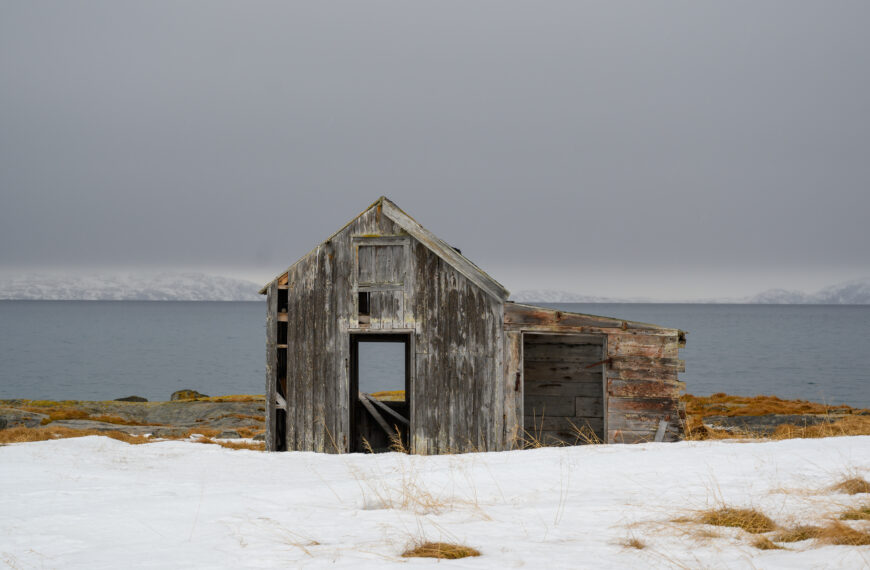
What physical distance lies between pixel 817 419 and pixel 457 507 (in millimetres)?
24281

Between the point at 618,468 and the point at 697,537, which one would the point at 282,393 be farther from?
the point at 697,537

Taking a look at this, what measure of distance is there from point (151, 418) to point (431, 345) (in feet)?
93.7

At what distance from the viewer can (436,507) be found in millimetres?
6715

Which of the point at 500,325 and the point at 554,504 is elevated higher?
the point at 500,325

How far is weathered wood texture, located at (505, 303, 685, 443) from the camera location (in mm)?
14062

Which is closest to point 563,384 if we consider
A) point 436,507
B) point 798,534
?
point 436,507

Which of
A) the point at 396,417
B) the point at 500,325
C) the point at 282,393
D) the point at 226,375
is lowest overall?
the point at 226,375

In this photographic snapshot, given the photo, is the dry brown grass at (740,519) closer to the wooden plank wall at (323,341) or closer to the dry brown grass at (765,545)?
the dry brown grass at (765,545)

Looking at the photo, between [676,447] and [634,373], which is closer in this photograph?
[676,447]

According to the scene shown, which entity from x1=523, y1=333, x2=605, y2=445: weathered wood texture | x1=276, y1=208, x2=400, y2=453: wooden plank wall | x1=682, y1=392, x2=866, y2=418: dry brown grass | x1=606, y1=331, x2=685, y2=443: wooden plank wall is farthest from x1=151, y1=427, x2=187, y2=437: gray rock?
x1=682, y1=392, x2=866, y2=418: dry brown grass

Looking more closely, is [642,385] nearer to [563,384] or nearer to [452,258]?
[563,384]

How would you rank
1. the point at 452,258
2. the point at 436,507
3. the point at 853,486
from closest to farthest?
the point at 436,507, the point at 853,486, the point at 452,258

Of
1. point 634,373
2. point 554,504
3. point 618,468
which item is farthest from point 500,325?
point 554,504

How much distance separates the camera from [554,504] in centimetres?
692
